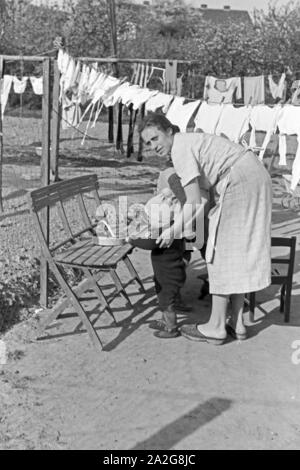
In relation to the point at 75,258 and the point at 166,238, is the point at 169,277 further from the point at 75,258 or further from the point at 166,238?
the point at 75,258

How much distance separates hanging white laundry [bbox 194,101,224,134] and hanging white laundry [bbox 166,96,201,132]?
14 centimetres

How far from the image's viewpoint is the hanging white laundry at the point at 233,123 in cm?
781

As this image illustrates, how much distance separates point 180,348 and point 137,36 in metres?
27.4

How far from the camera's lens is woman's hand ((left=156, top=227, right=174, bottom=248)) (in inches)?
175

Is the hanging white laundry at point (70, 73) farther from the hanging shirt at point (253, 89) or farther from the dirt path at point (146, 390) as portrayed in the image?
the dirt path at point (146, 390)

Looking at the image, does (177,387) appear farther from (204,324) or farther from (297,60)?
(297,60)

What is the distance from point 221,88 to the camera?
41.9ft

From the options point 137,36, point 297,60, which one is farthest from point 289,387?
point 137,36

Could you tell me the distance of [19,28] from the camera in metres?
27.2

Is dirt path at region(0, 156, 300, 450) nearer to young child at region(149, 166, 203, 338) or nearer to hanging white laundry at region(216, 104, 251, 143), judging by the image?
young child at region(149, 166, 203, 338)

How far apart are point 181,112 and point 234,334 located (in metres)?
4.05

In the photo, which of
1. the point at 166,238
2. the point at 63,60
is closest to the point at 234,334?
the point at 166,238

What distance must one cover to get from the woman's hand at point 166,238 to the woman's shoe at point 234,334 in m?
0.79

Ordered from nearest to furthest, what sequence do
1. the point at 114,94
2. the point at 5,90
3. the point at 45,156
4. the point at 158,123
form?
the point at 158,123, the point at 45,156, the point at 5,90, the point at 114,94
